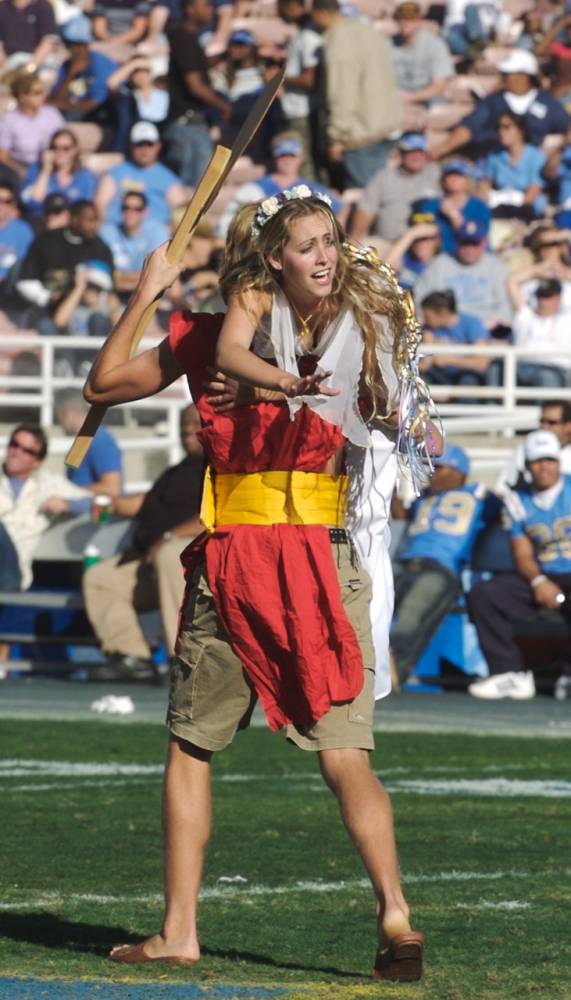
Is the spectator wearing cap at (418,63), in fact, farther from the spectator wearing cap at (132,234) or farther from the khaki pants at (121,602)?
the khaki pants at (121,602)

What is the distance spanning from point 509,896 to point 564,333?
10.5 metres

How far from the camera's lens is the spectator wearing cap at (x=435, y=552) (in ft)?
43.5

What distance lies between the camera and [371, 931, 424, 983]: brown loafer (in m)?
4.92

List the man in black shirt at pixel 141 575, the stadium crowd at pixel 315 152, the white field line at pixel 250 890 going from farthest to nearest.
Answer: the stadium crowd at pixel 315 152 → the man in black shirt at pixel 141 575 → the white field line at pixel 250 890

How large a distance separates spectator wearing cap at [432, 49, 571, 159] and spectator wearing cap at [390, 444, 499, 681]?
5.93 meters

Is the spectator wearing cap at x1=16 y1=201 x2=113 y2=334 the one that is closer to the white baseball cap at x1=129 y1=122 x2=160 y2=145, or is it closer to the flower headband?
the white baseball cap at x1=129 y1=122 x2=160 y2=145

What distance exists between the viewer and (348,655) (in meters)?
5.05

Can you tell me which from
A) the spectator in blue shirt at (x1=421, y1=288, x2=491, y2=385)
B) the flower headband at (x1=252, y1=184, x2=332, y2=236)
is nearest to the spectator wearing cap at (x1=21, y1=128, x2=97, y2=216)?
the spectator in blue shirt at (x1=421, y1=288, x2=491, y2=385)

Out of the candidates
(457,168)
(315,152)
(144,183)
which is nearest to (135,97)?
(144,183)

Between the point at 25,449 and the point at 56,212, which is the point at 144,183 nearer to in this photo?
the point at 56,212

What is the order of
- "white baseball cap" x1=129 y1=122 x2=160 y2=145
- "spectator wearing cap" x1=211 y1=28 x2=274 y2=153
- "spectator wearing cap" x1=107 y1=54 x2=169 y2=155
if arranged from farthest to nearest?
"spectator wearing cap" x1=211 y1=28 x2=274 y2=153
"spectator wearing cap" x1=107 y1=54 x2=169 y2=155
"white baseball cap" x1=129 y1=122 x2=160 y2=145

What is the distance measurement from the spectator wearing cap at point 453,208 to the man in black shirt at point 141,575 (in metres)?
4.63

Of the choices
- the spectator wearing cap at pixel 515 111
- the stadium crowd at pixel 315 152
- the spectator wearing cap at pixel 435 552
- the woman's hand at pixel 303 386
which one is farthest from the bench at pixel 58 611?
the woman's hand at pixel 303 386

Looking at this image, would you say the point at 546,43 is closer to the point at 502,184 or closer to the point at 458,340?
the point at 502,184
